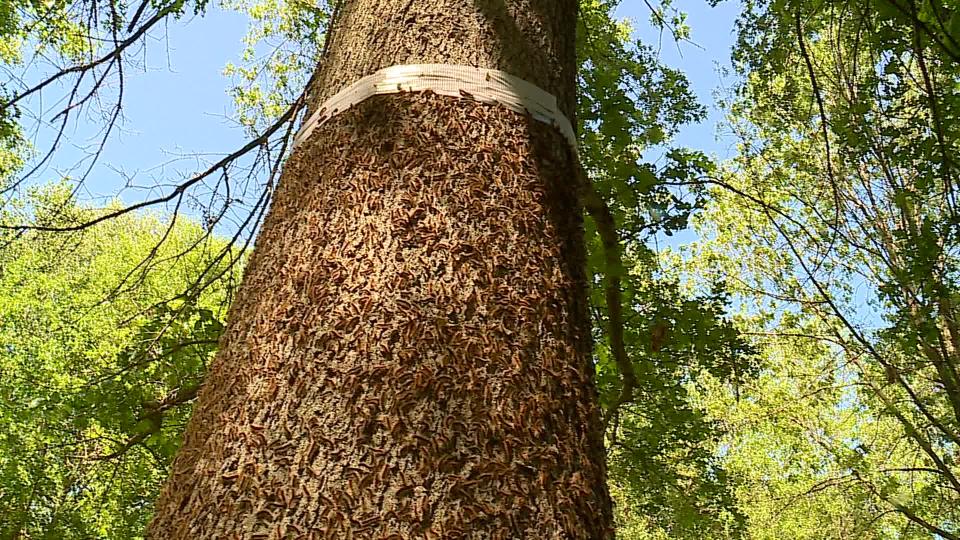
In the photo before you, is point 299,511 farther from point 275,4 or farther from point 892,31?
point 275,4

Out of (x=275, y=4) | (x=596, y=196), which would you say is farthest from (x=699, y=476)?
(x=275, y=4)

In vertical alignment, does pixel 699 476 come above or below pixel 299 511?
above

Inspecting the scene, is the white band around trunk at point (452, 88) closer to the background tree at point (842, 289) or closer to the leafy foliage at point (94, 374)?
the leafy foliage at point (94, 374)

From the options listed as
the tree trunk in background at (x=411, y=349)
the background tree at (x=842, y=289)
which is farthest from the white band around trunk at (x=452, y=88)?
the background tree at (x=842, y=289)

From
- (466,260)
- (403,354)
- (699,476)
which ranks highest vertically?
(699,476)

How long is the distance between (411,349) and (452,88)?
1.85ft

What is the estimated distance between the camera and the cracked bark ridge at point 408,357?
0.88 m

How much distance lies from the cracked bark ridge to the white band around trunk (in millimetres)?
30

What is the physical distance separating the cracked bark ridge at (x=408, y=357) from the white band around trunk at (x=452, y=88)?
3cm

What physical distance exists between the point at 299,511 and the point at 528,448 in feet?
1.01

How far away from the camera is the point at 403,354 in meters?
0.99

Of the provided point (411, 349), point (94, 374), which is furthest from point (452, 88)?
point (94, 374)

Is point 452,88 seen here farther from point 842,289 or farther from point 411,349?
point 842,289

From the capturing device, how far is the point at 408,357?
985mm
